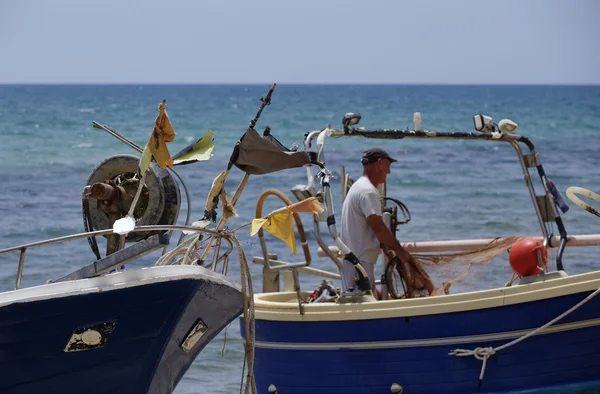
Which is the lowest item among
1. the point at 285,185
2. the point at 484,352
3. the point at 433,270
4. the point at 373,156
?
the point at 285,185

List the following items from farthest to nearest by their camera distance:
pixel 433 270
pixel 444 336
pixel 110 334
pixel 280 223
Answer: pixel 433 270
pixel 444 336
pixel 280 223
pixel 110 334

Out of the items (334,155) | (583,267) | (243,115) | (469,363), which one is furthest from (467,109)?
(469,363)

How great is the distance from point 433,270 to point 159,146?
3.10 metres

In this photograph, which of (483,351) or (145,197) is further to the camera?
(483,351)

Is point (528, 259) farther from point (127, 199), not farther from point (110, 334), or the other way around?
point (110, 334)

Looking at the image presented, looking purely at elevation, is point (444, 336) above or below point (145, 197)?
below

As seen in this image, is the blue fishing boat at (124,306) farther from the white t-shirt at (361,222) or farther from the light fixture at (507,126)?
the light fixture at (507,126)

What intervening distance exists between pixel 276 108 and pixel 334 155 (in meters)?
42.3

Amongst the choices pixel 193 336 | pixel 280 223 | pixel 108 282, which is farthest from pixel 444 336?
pixel 108 282

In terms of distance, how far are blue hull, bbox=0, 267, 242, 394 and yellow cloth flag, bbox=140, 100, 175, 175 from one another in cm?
74

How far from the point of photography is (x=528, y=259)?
29.1 ft

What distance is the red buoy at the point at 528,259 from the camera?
8.87 meters

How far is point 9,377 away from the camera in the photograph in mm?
7727

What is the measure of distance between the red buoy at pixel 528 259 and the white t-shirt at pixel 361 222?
41.6 inches
